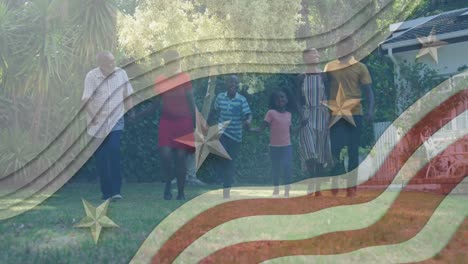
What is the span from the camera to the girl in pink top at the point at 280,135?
14.2 feet

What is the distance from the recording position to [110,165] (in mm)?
4156

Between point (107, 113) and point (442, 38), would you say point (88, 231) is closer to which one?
point (107, 113)

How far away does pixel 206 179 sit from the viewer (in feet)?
13.5

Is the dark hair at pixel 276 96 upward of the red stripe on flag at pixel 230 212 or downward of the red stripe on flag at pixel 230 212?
upward

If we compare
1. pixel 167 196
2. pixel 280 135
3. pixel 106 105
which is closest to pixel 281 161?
pixel 280 135

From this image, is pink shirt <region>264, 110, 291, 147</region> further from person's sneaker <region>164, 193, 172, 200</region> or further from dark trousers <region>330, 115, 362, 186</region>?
person's sneaker <region>164, 193, 172, 200</region>

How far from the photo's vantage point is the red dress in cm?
361

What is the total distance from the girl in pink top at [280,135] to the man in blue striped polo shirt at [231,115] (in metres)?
0.18

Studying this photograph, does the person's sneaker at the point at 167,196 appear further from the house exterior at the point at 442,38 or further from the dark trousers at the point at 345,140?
the house exterior at the point at 442,38

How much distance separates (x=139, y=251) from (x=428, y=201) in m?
2.22

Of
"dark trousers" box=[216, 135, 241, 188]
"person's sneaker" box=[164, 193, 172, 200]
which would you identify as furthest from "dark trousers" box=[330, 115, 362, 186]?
"person's sneaker" box=[164, 193, 172, 200]

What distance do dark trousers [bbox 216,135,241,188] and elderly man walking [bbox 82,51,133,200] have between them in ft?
2.15

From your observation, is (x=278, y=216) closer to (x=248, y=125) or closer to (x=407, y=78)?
(x=248, y=125)

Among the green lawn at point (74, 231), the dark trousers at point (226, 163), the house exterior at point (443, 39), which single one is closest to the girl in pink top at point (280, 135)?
the dark trousers at point (226, 163)
